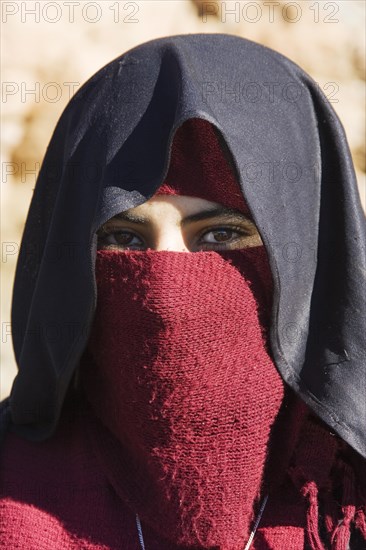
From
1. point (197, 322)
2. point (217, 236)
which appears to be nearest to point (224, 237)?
point (217, 236)

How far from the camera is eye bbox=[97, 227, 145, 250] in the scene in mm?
1656

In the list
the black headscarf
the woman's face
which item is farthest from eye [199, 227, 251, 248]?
the black headscarf

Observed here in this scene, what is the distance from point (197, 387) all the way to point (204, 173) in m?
0.41

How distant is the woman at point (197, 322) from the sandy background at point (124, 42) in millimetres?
1566

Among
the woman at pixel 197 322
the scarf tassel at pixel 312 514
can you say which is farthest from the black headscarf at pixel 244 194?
the scarf tassel at pixel 312 514

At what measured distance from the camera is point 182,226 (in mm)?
1605

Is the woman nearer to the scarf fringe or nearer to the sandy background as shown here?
the scarf fringe

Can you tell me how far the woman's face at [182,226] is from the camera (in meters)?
1.60

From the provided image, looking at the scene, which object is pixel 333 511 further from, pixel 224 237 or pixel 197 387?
pixel 224 237

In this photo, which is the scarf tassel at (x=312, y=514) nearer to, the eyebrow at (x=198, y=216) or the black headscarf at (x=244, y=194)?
the black headscarf at (x=244, y=194)

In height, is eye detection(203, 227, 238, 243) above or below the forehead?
below

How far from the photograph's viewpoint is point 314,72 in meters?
3.27

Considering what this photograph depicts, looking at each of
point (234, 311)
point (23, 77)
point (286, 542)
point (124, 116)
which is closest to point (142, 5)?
point (23, 77)

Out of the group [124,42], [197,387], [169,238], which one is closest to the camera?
[197,387]
